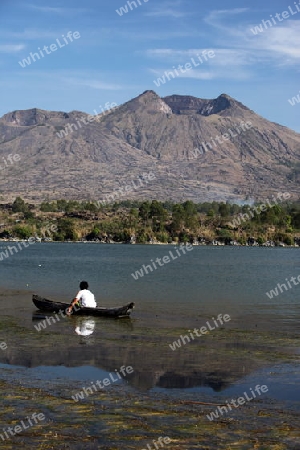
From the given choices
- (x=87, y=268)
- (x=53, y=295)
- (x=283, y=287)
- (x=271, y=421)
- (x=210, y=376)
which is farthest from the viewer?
(x=87, y=268)

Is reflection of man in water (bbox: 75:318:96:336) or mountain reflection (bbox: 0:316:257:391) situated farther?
reflection of man in water (bbox: 75:318:96:336)

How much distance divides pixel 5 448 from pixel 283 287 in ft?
160

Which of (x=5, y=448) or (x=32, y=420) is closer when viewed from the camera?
(x=5, y=448)

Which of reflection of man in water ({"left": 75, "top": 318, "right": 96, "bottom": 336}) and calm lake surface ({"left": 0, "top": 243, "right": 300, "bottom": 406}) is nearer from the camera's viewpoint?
calm lake surface ({"left": 0, "top": 243, "right": 300, "bottom": 406})

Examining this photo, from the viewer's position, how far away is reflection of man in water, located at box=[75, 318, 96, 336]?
2975 cm

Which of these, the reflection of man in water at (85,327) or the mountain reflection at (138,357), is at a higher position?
the reflection of man in water at (85,327)

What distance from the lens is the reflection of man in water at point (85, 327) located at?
29.8 meters

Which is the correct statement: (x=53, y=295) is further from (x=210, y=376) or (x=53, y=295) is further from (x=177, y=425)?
(x=177, y=425)

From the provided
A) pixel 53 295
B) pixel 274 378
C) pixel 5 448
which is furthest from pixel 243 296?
pixel 5 448

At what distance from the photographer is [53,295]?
4906 centimetres

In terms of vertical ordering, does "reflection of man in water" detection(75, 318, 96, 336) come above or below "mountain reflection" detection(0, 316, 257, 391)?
above

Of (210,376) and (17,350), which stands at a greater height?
(17,350)

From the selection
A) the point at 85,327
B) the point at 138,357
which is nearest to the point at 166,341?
the point at 138,357

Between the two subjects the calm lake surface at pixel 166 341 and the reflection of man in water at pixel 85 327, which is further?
the reflection of man in water at pixel 85 327
